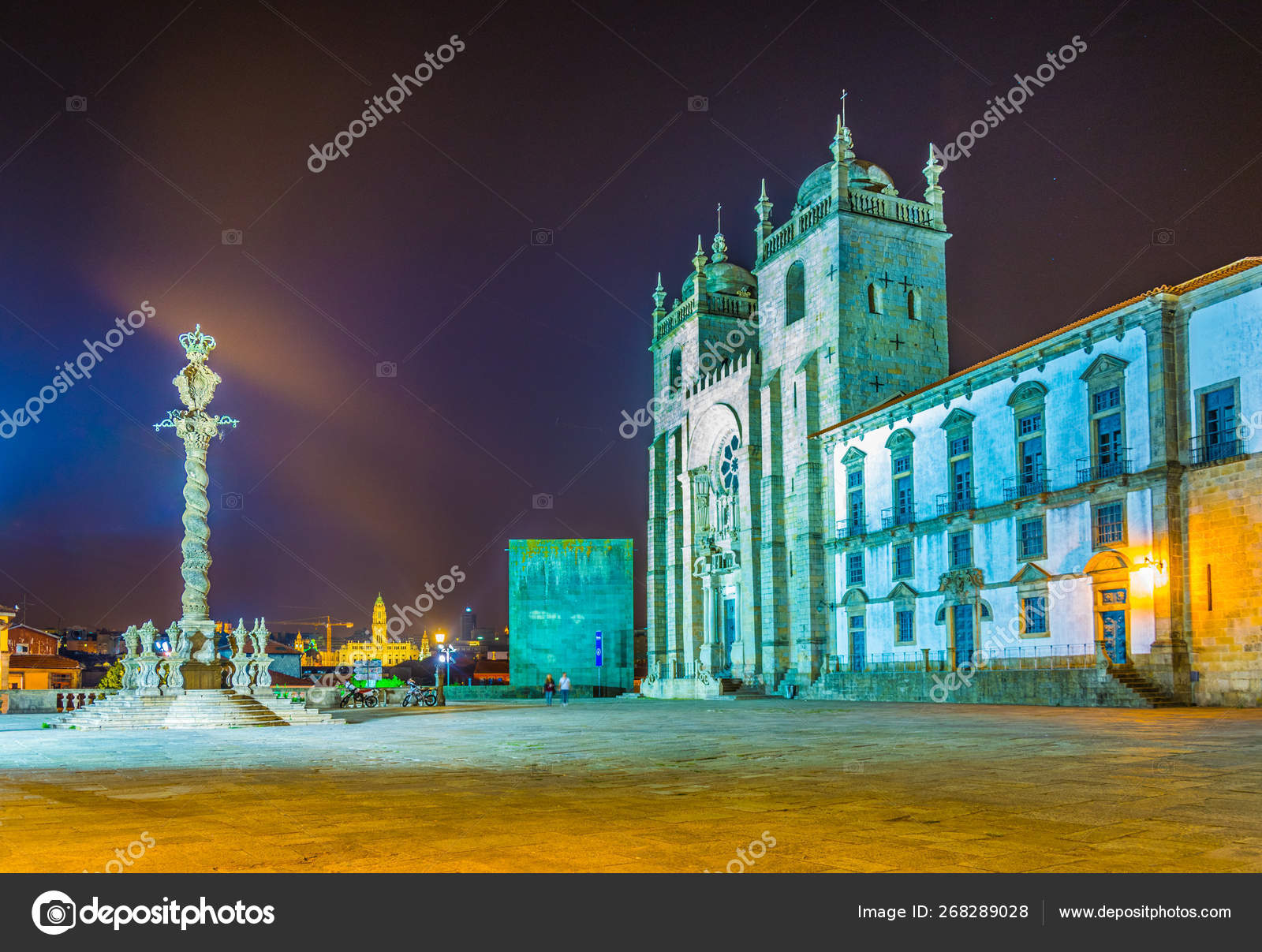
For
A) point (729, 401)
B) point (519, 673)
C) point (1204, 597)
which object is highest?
point (729, 401)

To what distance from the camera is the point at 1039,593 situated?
33.3 meters

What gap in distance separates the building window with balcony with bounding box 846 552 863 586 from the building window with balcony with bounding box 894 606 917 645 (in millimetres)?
2672

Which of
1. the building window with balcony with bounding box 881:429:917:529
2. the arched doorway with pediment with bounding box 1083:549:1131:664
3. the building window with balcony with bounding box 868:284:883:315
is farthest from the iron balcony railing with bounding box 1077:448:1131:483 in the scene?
the building window with balcony with bounding box 868:284:883:315

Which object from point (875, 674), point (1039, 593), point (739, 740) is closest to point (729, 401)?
point (875, 674)

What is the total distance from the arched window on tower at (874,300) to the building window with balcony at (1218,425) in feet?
63.8

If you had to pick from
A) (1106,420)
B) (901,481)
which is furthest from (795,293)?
(1106,420)

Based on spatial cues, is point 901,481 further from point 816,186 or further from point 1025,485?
point 816,186

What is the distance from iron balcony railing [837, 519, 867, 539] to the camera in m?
42.6

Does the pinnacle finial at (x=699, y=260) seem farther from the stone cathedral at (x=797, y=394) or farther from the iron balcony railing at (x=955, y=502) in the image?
the iron balcony railing at (x=955, y=502)

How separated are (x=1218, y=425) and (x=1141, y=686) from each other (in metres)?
7.07

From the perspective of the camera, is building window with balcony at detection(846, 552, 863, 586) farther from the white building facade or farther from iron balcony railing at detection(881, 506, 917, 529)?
iron balcony railing at detection(881, 506, 917, 529)
